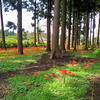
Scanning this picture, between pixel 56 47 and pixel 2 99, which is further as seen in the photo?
pixel 56 47

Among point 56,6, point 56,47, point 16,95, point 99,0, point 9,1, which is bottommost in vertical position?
point 16,95

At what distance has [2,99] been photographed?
238 cm

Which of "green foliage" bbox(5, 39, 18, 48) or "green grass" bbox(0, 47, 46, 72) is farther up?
"green foliage" bbox(5, 39, 18, 48)

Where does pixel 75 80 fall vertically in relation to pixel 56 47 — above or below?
below

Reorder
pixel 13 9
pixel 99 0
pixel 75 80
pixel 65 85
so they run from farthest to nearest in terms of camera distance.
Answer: pixel 99 0, pixel 13 9, pixel 75 80, pixel 65 85

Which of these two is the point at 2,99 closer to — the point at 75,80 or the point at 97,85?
the point at 75,80

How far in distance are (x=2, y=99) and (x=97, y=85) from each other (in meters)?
2.91

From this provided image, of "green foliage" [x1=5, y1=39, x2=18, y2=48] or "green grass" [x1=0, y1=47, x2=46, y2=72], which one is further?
"green foliage" [x1=5, y1=39, x2=18, y2=48]

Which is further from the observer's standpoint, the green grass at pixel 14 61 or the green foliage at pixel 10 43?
the green foliage at pixel 10 43

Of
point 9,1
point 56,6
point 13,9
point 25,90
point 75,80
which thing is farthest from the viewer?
point 13,9

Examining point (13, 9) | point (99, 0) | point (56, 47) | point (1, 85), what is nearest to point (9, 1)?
point (13, 9)

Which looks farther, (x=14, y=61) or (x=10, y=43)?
(x=10, y=43)

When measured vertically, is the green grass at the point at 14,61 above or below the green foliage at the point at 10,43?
below

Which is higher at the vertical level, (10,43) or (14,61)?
(10,43)
